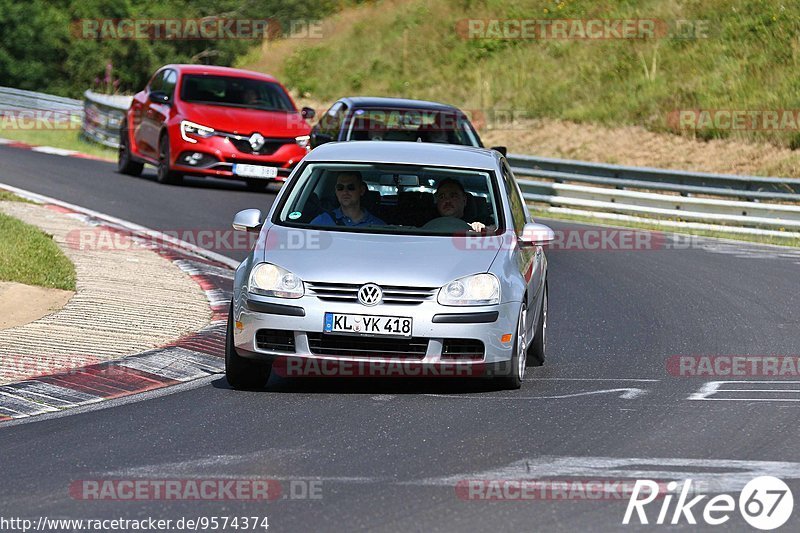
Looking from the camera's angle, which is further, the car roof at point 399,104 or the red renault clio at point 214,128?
the red renault clio at point 214,128

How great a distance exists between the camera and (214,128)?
2258 centimetres

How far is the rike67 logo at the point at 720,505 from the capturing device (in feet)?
19.9

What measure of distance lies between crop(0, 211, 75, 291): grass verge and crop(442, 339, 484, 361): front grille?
473 centimetres

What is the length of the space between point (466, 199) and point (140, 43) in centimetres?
4574

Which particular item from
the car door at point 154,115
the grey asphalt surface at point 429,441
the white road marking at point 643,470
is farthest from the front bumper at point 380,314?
the car door at point 154,115

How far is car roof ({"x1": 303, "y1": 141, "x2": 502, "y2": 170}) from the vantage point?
10.2 meters

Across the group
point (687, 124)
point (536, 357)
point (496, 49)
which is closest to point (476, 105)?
point (496, 49)

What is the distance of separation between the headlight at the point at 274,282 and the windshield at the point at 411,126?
9.98 m

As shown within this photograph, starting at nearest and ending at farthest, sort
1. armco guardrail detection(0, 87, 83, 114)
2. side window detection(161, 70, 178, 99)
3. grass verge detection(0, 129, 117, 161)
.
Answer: side window detection(161, 70, 178, 99), grass verge detection(0, 129, 117, 161), armco guardrail detection(0, 87, 83, 114)

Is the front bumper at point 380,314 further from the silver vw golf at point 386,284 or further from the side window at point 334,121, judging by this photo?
the side window at point 334,121

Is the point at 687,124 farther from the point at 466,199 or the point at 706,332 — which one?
the point at 466,199

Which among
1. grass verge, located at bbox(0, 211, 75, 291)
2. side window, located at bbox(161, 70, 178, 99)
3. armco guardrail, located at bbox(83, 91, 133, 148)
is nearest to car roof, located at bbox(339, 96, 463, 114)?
side window, located at bbox(161, 70, 178, 99)

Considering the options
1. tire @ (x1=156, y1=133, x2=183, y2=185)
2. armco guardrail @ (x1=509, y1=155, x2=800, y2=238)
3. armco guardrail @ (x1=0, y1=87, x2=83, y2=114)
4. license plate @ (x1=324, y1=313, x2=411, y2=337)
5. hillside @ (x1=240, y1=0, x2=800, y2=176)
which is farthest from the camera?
armco guardrail @ (x1=0, y1=87, x2=83, y2=114)

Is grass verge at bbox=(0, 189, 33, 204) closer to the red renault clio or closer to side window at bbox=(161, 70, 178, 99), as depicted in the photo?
the red renault clio
